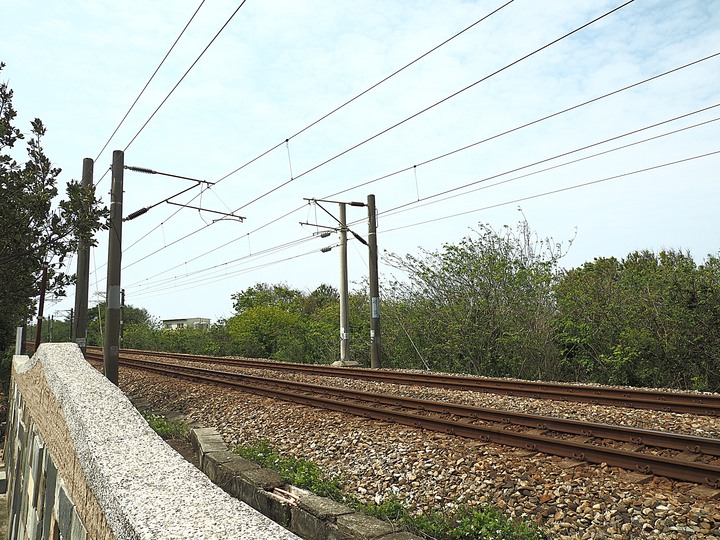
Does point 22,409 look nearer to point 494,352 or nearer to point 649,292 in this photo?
point 494,352

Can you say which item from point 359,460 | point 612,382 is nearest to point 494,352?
point 612,382

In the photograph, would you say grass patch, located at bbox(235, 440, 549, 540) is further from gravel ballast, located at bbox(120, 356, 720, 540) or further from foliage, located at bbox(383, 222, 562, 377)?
foliage, located at bbox(383, 222, 562, 377)

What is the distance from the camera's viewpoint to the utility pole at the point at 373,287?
19.2m

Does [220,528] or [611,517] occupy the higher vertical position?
[220,528]

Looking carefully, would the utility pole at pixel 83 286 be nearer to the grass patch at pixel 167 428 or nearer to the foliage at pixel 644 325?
the grass patch at pixel 167 428

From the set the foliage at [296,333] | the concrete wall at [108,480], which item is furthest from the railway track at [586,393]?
the foliage at [296,333]

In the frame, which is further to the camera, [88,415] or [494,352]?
[494,352]

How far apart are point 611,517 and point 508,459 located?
5.06 feet

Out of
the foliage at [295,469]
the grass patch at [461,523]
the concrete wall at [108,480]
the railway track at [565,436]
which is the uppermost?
the concrete wall at [108,480]

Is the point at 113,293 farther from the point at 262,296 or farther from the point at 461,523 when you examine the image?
the point at 262,296

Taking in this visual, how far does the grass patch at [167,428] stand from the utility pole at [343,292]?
1072 cm

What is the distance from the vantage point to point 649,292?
14086 mm

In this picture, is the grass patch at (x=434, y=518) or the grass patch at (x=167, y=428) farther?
the grass patch at (x=167, y=428)

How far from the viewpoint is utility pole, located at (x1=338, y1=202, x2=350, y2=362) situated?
20.4 meters
